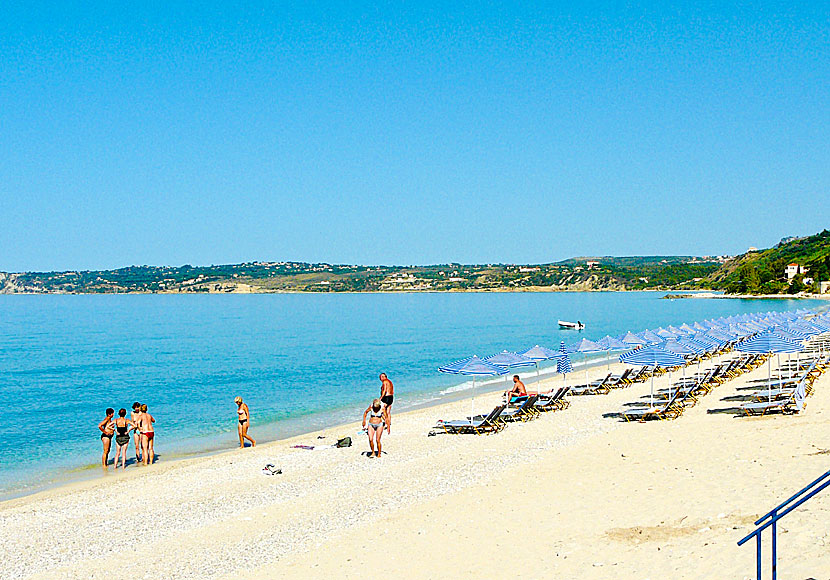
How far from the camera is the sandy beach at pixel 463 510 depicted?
802 centimetres

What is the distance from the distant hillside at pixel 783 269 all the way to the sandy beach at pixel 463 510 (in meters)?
134

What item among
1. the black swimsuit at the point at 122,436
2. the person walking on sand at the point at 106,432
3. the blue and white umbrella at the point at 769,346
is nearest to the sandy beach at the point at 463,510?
the black swimsuit at the point at 122,436

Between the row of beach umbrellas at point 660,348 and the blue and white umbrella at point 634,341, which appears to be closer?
the row of beach umbrellas at point 660,348

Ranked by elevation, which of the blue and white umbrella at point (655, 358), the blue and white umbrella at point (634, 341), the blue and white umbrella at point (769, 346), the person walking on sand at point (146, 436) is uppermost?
the blue and white umbrella at point (769, 346)

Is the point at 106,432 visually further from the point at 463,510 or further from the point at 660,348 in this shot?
the point at 660,348

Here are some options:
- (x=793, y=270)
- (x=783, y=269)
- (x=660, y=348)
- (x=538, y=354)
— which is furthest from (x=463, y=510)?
(x=783, y=269)

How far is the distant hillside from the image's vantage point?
447ft

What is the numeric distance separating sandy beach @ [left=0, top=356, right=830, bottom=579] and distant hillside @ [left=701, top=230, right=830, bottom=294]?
13363cm

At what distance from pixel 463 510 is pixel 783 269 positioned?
166070 millimetres

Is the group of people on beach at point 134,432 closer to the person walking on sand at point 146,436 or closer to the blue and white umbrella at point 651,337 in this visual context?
the person walking on sand at point 146,436

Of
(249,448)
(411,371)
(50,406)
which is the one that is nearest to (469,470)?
(249,448)

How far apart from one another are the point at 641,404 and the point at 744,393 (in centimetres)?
341

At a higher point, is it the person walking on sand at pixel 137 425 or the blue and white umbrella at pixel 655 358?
the blue and white umbrella at pixel 655 358

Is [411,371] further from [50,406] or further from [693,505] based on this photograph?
[693,505]
